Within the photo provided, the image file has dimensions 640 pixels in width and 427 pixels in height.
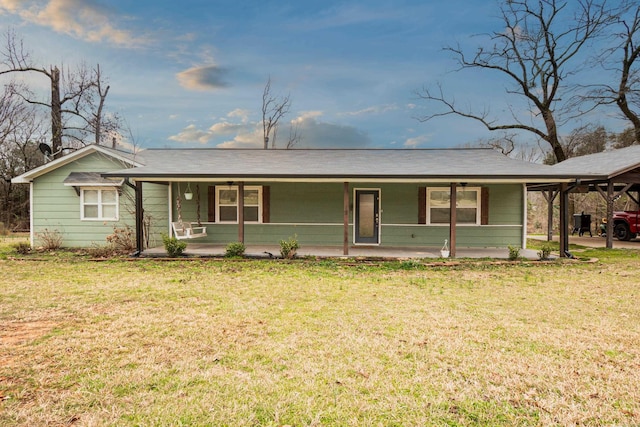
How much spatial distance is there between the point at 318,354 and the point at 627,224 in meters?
16.3

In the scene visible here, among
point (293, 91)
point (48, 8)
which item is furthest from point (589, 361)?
point (293, 91)

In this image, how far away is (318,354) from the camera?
3.38 metres

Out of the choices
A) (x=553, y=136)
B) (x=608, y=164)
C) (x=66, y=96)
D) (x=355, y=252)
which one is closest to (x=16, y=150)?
(x=66, y=96)

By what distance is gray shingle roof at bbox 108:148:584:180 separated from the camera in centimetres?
916

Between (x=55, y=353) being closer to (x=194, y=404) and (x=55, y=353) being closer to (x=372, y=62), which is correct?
(x=194, y=404)

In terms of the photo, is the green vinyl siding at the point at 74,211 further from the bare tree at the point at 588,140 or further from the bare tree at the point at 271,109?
the bare tree at the point at 588,140

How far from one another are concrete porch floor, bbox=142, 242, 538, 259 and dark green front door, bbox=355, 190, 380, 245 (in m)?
0.53

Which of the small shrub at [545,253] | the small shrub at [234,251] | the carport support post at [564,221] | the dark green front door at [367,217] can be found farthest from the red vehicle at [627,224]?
the small shrub at [234,251]

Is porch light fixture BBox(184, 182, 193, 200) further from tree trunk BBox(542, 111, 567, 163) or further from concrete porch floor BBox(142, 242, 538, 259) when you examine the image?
tree trunk BBox(542, 111, 567, 163)

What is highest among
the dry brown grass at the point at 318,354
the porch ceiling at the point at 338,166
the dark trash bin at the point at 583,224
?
the porch ceiling at the point at 338,166

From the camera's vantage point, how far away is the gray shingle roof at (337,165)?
916cm

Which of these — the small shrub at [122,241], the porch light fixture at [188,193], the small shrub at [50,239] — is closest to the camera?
the small shrub at [122,241]

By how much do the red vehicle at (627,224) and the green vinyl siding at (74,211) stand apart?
17.3m

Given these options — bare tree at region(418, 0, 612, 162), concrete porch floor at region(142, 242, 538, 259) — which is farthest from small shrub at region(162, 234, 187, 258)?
bare tree at region(418, 0, 612, 162)
